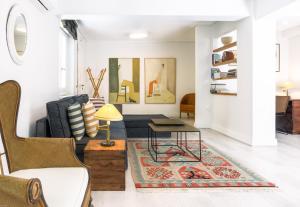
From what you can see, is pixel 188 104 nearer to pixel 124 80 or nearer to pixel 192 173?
pixel 124 80

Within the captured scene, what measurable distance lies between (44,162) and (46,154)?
0.05 meters

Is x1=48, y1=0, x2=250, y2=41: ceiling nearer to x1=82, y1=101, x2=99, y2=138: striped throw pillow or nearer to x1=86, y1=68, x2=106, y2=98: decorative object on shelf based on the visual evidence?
x1=82, y1=101, x2=99, y2=138: striped throw pillow

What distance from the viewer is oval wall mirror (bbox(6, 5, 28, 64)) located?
2090 mm

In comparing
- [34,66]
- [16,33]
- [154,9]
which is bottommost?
[34,66]

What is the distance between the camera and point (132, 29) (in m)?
6.28

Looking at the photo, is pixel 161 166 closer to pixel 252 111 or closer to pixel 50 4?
pixel 252 111

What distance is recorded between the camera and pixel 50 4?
10.3 feet

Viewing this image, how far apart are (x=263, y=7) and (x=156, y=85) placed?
4520 mm

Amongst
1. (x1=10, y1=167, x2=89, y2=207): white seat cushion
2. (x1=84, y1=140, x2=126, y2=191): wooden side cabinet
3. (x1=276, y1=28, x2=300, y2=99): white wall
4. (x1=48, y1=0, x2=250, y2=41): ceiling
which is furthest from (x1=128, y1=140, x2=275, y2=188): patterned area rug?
(x1=276, y1=28, x2=300, y2=99): white wall

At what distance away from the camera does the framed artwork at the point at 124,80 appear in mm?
7859

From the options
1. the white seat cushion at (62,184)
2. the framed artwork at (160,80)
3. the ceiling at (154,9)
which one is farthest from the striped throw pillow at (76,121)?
the framed artwork at (160,80)

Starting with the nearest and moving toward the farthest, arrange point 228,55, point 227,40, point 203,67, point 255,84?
point 255,84, point 228,55, point 227,40, point 203,67

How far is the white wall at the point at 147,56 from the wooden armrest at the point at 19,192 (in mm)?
6936

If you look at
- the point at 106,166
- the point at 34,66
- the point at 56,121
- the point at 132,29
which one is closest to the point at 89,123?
the point at 56,121
